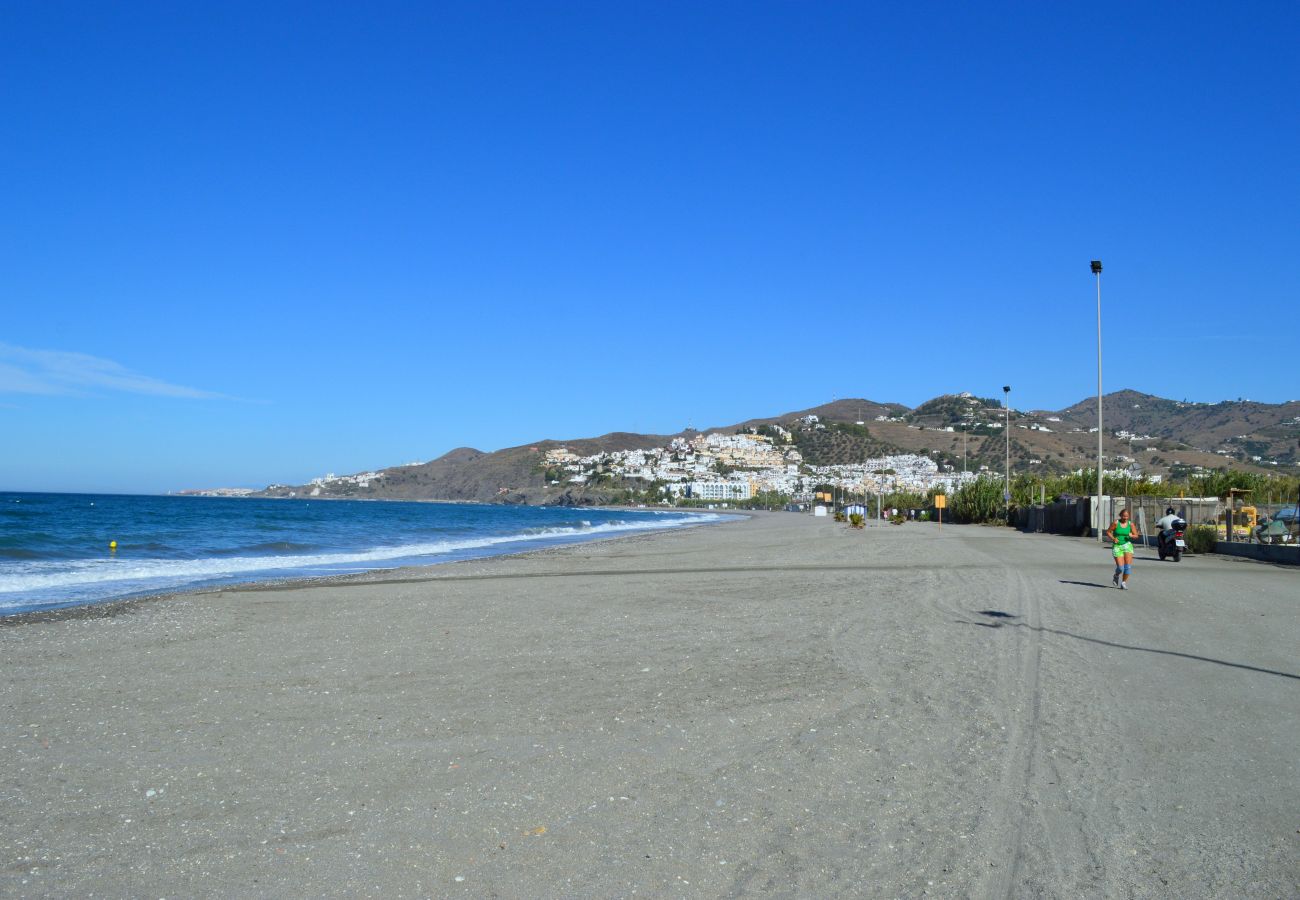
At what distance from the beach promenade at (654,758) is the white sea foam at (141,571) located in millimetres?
6555

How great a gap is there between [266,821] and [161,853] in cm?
51

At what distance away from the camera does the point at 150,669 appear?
9.23 meters

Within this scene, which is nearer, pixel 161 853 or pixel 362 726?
pixel 161 853

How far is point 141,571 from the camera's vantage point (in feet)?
77.9

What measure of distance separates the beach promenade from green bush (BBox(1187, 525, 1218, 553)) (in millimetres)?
19141

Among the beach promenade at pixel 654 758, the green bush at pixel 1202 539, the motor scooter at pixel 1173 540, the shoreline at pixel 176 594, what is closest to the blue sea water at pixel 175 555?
the shoreline at pixel 176 594

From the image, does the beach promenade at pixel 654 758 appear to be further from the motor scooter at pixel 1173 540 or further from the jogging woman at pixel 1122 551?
the motor scooter at pixel 1173 540

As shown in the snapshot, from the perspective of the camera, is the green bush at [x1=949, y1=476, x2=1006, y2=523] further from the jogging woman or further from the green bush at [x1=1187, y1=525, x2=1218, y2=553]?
the jogging woman

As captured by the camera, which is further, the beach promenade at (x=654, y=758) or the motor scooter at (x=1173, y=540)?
the motor scooter at (x=1173, y=540)

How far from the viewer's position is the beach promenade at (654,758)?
14.2ft

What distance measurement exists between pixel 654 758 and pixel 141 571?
71.2 ft

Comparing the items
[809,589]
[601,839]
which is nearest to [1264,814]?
[601,839]

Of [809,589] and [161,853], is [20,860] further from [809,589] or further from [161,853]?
[809,589]

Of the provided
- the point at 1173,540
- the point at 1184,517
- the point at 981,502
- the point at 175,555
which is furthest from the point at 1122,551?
the point at 981,502
